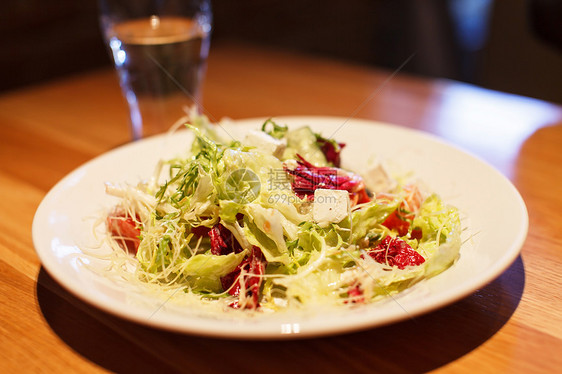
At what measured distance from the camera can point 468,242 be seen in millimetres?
1031

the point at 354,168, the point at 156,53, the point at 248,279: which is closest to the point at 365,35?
the point at 156,53

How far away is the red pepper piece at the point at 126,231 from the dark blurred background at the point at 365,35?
253cm

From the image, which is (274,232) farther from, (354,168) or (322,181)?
(354,168)

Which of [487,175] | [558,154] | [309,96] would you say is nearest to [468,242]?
[487,175]

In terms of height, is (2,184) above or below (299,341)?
below

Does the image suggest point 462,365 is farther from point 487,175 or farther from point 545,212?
point 545,212

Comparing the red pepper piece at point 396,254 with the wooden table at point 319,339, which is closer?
the wooden table at point 319,339

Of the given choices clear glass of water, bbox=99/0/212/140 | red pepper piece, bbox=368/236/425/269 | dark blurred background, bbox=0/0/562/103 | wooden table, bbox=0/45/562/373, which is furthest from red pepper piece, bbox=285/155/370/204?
dark blurred background, bbox=0/0/562/103

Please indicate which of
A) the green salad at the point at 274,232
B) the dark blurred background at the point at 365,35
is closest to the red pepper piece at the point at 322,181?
the green salad at the point at 274,232

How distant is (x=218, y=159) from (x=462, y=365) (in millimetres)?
610

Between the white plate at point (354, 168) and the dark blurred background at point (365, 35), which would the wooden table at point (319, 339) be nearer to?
the white plate at point (354, 168)

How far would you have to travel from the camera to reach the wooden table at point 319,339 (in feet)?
2.86

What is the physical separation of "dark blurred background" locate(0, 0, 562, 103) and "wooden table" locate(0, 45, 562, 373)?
0.94m

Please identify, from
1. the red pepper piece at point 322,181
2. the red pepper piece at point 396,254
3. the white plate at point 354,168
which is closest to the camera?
the white plate at point 354,168
